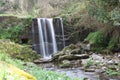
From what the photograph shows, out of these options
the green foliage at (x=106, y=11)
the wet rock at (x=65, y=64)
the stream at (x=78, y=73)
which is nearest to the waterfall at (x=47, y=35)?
the wet rock at (x=65, y=64)

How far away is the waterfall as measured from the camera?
2314cm

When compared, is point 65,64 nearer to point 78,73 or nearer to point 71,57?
point 71,57

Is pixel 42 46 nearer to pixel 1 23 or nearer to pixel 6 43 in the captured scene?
pixel 1 23

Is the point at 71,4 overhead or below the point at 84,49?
overhead

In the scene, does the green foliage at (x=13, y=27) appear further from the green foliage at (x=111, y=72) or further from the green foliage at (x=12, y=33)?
the green foliage at (x=111, y=72)

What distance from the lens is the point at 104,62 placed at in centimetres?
1588

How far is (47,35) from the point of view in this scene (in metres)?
23.6

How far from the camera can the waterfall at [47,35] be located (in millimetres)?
23141

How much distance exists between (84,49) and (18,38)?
625cm

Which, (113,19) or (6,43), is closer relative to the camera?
(113,19)

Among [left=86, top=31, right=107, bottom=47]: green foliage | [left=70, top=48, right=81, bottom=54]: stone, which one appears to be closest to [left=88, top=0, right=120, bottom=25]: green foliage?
[left=70, top=48, right=81, bottom=54]: stone

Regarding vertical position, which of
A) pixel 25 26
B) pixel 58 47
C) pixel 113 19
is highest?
pixel 113 19

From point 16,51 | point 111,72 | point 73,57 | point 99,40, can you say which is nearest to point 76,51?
point 73,57

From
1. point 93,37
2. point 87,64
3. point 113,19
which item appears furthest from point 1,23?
point 113,19
